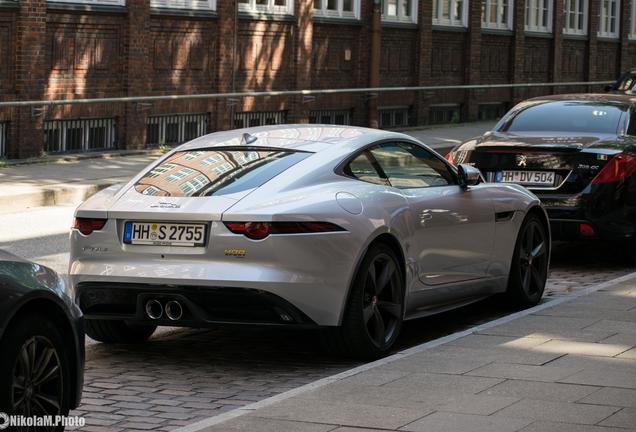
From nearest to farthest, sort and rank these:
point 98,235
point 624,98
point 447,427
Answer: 1. point 447,427
2. point 98,235
3. point 624,98

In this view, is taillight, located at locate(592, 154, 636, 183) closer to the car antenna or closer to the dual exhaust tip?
the car antenna

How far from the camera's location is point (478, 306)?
10.7 m

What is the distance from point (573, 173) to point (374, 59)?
18317 millimetres

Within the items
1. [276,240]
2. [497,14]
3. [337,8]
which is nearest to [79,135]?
[337,8]

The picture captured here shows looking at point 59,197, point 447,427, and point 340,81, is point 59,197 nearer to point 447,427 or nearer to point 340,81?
point 447,427

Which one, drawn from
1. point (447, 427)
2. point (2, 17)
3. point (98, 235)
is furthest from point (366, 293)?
point (2, 17)

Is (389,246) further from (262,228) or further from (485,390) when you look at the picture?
(485,390)

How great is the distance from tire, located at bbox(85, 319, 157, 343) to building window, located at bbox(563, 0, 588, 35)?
118 ft

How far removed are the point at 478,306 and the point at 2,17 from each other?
40.9ft

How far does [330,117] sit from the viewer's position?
3020 centimetres

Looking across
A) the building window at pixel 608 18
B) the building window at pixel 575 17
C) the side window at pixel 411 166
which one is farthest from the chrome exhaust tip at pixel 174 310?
the building window at pixel 608 18

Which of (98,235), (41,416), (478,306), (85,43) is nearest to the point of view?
(41,416)

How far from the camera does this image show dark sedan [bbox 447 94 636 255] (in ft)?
40.2

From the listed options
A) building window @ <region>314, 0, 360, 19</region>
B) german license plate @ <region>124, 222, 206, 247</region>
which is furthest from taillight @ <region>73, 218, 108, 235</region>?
building window @ <region>314, 0, 360, 19</region>
